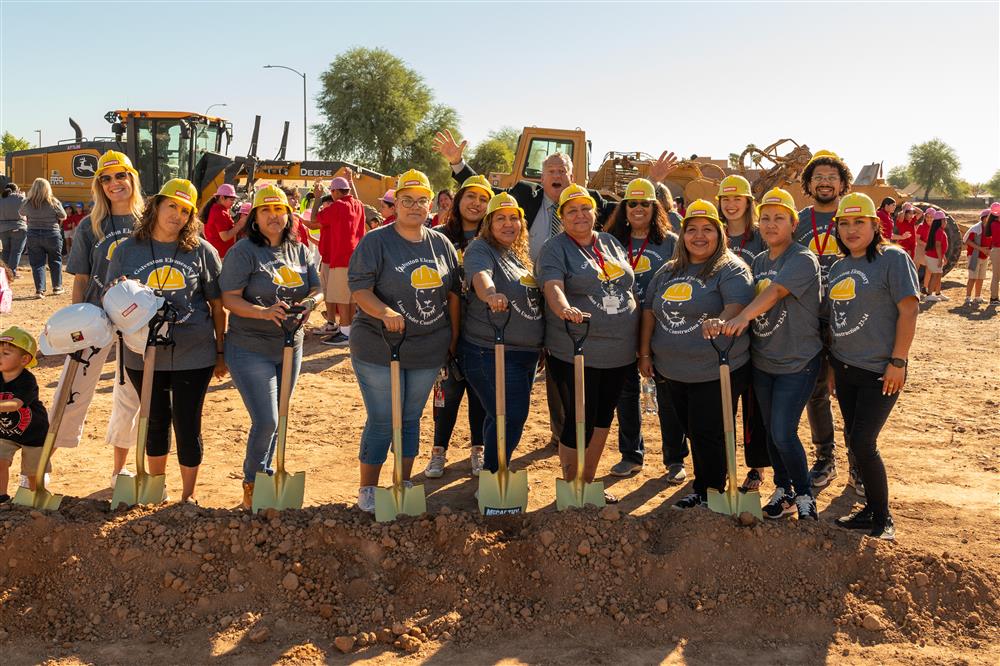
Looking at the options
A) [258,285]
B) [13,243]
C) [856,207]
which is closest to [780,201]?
[856,207]

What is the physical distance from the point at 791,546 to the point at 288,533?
8.73 feet

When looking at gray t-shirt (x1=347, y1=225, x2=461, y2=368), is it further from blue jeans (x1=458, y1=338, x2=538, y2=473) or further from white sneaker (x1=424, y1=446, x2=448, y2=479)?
white sneaker (x1=424, y1=446, x2=448, y2=479)

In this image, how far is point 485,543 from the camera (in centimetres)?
434

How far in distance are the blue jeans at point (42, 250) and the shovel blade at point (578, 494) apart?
38.2 feet

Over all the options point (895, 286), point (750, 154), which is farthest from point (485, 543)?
point (750, 154)

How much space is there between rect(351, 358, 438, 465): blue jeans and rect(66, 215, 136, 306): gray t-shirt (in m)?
1.54

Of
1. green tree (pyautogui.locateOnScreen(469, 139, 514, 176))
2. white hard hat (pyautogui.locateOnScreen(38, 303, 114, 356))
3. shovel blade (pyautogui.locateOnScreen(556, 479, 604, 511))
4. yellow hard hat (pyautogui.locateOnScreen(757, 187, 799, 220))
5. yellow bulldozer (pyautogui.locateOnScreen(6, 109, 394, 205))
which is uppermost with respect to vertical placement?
green tree (pyautogui.locateOnScreen(469, 139, 514, 176))

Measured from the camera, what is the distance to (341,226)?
957 centimetres

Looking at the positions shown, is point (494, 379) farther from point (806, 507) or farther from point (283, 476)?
point (806, 507)

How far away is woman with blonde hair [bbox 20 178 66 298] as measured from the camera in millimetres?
13008

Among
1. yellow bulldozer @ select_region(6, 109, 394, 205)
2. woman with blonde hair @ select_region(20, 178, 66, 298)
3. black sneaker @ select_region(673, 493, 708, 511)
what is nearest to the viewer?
black sneaker @ select_region(673, 493, 708, 511)

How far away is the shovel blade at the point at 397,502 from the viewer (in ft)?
14.8

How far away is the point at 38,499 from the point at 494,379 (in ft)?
8.58

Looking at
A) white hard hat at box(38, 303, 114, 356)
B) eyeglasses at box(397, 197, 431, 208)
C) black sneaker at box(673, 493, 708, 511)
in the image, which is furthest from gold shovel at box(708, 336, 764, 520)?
white hard hat at box(38, 303, 114, 356)
